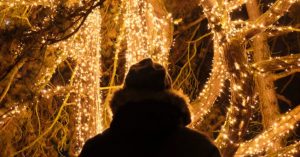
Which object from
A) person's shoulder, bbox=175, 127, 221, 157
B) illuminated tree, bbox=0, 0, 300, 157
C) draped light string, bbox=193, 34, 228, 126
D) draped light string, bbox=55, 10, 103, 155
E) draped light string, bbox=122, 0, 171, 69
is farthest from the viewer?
draped light string, bbox=122, 0, 171, 69

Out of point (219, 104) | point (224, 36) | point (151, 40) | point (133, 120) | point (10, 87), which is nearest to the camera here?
point (133, 120)

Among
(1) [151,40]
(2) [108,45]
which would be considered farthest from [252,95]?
(2) [108,45]

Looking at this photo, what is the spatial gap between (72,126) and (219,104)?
2.40 meters

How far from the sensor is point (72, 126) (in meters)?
8.73

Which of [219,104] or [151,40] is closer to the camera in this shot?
[151,40]

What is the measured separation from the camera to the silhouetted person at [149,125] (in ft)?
7.22

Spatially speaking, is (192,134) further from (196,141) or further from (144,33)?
(144,33)

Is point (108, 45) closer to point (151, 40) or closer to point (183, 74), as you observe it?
point (183, 74)

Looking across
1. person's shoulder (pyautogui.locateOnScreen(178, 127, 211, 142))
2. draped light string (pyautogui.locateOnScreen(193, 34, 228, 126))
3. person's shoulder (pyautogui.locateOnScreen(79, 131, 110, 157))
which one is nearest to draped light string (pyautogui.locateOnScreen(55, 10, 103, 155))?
draped light string (pyautogui.locateOnScreen(193, 34, 228, 126))

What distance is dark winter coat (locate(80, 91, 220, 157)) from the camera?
2195 mm

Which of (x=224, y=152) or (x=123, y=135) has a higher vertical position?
(x=123, y=135)

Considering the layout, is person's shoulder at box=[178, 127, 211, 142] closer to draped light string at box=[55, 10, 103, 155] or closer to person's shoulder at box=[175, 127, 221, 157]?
person's shoulder at box=[175, 127, 221, 157]

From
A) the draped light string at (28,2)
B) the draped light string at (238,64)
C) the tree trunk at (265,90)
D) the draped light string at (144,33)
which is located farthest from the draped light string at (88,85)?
the tree trunk at (265,90)

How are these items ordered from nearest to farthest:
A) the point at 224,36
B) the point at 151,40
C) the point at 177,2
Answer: the point at 224,36
the point at 151,40
the point at 177,2
